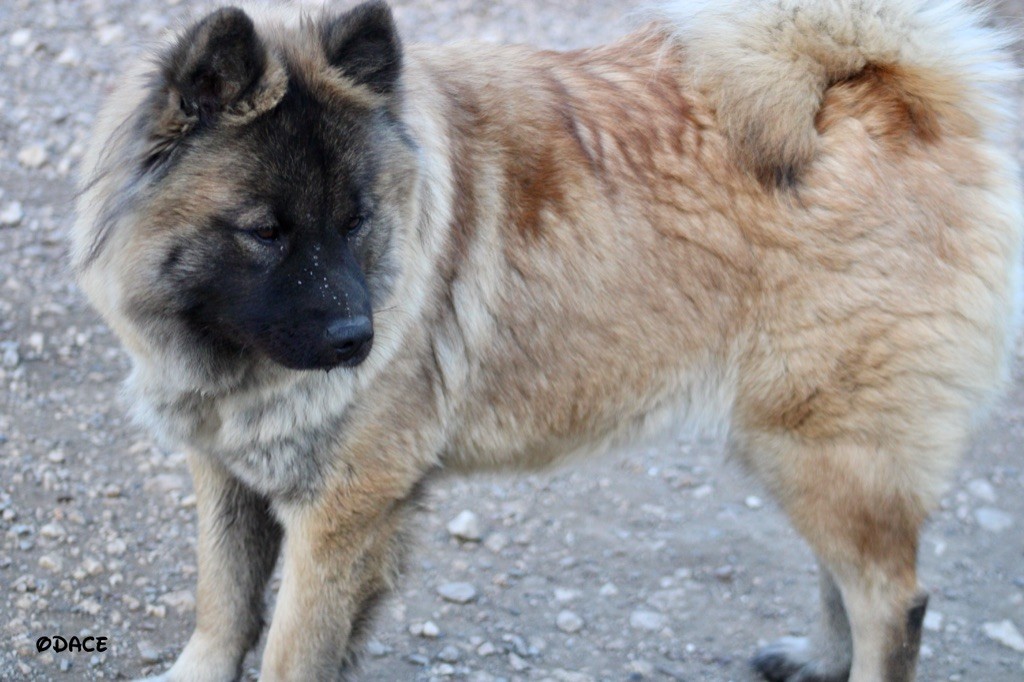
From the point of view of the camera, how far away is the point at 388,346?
9.96 ft

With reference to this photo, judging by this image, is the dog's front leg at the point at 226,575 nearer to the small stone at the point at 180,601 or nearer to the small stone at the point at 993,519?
the small stone at the point at 180,601

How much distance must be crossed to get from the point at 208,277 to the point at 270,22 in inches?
28.6

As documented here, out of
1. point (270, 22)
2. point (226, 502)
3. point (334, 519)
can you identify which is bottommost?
point (226, 502)

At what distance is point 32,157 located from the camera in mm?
5902

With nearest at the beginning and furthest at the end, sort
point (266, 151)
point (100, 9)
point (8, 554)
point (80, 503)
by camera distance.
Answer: point (266, 151)
point (8, 554)
point (80, 503)
point (100, 9)

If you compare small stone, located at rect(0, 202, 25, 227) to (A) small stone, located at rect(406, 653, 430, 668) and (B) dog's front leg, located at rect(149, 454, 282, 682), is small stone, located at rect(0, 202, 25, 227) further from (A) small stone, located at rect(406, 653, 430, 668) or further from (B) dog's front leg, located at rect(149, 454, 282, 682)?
(A) small stone, located at rect(406, 653, 430, 668)

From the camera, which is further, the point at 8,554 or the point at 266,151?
the point at 8,554

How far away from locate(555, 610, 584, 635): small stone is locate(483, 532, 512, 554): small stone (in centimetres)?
41

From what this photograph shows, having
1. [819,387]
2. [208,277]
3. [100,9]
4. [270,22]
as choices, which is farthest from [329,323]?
[100,9]

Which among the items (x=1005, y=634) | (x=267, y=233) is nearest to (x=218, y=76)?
(x=267, y=233)

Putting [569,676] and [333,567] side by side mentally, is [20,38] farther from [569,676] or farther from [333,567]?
[569,676]

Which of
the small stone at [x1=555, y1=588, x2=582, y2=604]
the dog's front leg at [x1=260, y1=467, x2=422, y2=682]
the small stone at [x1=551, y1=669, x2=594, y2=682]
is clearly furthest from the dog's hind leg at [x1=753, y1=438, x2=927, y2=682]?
the dog's front leg at [x1=260, y1=467, x2=422, y2=682]

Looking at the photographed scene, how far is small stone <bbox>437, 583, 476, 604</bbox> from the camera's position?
4.06 meters

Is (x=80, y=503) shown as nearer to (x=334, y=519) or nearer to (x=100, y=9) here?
(x=334, y=519)
